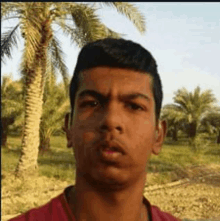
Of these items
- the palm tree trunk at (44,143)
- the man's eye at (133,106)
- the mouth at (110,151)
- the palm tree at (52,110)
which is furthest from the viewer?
the palm tree trunk at (44,143)

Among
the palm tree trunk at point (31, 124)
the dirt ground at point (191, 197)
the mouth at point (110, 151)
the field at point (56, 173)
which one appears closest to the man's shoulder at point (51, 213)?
the mouth at point (110, 151)

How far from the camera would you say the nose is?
3.89ft

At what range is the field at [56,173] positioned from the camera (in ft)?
34.1

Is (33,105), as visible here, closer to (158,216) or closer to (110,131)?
(158,216)

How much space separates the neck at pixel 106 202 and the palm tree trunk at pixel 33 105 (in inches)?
414

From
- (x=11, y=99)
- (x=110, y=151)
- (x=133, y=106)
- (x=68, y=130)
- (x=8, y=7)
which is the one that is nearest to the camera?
(x=110, y=151)

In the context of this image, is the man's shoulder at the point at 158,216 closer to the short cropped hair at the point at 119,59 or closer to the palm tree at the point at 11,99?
the short cropped hair at the point at 119,59

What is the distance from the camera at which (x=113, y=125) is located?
3.89 ft

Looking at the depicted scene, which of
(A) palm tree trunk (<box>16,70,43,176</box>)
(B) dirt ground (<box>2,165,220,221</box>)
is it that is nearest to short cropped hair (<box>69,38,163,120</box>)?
(B) dirt ground (<box>2,165,220,221</box>)

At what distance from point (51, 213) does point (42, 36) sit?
1083 centimetres

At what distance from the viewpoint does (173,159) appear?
1852 centimetres

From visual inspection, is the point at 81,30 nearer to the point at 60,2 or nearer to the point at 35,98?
the point at 60,2

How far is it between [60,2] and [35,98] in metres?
2.99

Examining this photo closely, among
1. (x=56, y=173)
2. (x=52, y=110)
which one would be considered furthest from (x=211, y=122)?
(x=56, y=173)
